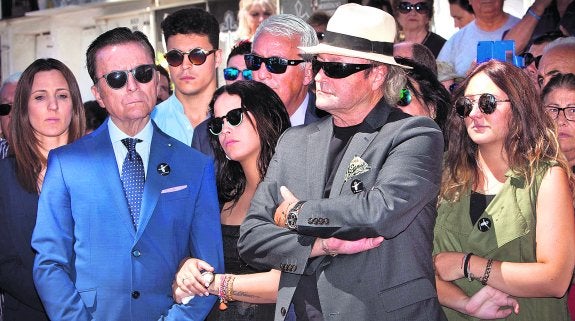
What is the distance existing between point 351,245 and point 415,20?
472 centimetres

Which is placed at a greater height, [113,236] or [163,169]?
[163,169]

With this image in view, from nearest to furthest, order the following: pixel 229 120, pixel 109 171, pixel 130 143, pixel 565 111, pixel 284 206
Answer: pixel 284 206, pixel 109 171, pixel 130 143, pixel 229 120, pixel 565 111

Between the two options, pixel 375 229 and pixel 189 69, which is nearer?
pixel 375 229

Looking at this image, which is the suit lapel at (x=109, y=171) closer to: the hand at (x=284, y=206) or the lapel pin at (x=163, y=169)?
the lapel pin at (x=163, y=169)

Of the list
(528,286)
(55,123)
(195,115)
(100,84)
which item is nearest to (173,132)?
(195,115)

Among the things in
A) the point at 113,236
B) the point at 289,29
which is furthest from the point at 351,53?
the point at 289,29

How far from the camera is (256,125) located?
537 cm

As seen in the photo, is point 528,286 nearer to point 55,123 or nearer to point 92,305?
point 92,305

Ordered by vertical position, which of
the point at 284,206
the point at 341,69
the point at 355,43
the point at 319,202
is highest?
the point at 355,43

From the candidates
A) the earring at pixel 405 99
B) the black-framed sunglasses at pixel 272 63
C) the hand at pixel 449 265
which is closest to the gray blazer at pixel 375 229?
the hand at pixel 449 265

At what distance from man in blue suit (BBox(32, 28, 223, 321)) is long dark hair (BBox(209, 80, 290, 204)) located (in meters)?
0.37

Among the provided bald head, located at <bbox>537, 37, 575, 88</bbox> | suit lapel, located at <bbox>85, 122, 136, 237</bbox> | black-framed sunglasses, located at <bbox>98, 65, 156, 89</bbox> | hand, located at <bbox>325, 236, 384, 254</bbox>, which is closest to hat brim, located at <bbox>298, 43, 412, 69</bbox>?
hand, located at <bbox>325, 236, 384, 254</bbox>

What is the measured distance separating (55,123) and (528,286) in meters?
3.13

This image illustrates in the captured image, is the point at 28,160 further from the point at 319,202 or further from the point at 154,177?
the point at 319,202
